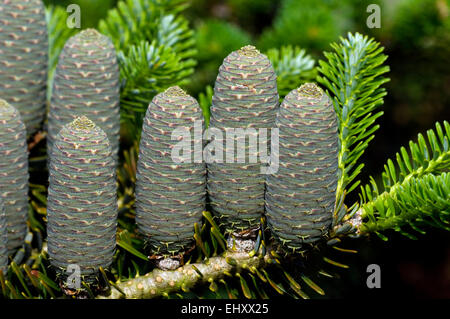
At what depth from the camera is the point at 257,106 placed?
1.01 m

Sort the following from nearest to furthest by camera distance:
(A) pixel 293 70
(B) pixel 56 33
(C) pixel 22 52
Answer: (C) pixel 22 52
(A) pixel 293 70
(B) pixel 56 33

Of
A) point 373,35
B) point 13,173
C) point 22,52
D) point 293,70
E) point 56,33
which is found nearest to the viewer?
point 13,173

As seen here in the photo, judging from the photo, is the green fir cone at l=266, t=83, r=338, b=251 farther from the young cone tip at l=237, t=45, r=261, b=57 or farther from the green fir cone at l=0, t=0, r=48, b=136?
the green fir cone at l=0, t=0, r=48, b=136

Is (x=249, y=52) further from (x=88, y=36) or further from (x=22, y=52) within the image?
(x=22, y=52)

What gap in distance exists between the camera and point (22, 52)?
1224mm

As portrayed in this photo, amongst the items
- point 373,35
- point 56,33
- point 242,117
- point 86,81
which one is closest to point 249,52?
point 242,117

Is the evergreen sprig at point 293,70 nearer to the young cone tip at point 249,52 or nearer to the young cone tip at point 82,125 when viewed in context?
the young cone tip at point 249,52

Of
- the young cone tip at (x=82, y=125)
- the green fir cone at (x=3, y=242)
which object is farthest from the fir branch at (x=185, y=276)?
the young cone tip at (x=82, y=125)

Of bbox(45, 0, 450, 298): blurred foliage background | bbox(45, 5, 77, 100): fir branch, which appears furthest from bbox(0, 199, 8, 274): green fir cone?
bbox(45, 0, 450, 298): blurred foliage background

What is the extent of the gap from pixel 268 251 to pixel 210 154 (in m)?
0.23

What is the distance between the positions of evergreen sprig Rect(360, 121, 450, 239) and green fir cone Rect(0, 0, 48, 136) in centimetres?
76

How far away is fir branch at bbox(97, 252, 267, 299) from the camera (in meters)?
1.08

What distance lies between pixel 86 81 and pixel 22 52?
0.20 metres

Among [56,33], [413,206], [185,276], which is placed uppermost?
[56,33]
